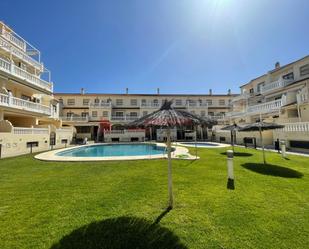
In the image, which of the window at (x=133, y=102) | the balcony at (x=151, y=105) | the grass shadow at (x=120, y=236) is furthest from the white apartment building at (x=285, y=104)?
the window at (x=133, y=102)

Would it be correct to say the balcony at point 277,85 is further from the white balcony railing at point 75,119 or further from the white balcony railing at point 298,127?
the white balcony railing at point 75,119

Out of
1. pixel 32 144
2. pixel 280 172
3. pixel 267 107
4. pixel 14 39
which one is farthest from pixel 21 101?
pixel 267 107

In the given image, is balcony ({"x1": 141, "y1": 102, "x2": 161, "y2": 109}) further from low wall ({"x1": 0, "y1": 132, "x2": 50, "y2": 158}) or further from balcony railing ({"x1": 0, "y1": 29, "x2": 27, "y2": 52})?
low wall ({"x1": 0, "y1": 132, "x2": 50, "y2": 158})

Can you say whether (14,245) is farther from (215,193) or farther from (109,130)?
(109,130)

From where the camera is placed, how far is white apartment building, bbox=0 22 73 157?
53.3 feet

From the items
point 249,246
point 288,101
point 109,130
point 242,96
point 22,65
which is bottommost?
point 249,246

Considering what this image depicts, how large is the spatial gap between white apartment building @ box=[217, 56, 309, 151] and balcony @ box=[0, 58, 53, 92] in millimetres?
30065

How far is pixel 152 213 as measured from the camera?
4547 mm

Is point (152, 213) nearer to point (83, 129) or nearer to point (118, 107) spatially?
point (83, 129)

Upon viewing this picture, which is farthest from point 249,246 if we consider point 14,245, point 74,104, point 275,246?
point 74,104

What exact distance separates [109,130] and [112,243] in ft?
108

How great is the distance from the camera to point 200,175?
8273 millimetres

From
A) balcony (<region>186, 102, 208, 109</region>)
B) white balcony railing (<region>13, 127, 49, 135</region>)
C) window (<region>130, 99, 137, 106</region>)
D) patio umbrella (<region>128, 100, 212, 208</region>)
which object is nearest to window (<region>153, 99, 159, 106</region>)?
window (<region>130, 99, 137, 106</region>)

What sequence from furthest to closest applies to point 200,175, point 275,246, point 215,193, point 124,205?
point 200,175 → point 215,193 → point 124,205 → point 275,246
